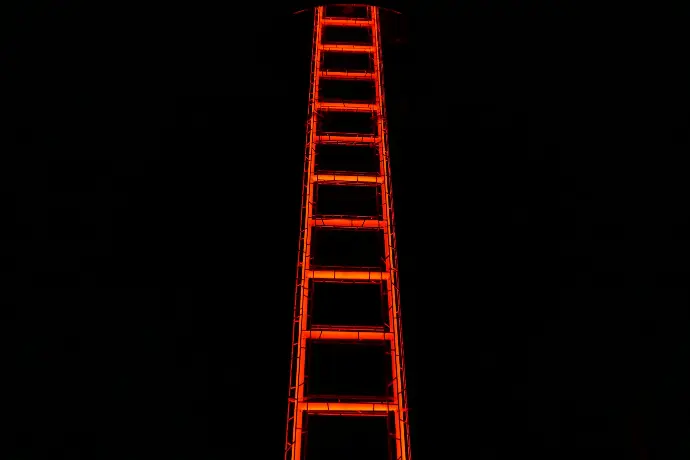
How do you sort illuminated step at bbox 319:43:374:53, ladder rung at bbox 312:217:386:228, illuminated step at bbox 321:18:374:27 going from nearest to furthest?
ladder rung at bbox 312:217:386:228 → illuminated step at bbox 319:43:374:53 → illuminated step at bbox 321:18:374:27


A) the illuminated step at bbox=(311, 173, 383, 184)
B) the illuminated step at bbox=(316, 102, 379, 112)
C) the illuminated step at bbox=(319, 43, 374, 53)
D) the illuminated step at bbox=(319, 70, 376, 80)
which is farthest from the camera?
the illuminated step at bbox=(319, 43, 374, 53)

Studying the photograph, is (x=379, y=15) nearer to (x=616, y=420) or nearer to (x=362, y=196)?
(x=362, y=196)

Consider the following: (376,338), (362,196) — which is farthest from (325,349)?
(362,196)

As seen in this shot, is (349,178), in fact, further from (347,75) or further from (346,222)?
(347,75)

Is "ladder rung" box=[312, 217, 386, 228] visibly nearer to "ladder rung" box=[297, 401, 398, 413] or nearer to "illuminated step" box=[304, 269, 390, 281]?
"illuminated step" box=[304, 269, 390, 281]

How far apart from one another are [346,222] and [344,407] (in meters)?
0.98

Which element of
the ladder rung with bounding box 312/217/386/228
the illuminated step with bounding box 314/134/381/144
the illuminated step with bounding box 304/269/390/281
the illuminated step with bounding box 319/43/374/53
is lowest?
the illuminated step with bounding box 304/269/390/281

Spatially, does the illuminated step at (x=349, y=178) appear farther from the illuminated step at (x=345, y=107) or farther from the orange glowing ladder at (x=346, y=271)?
the illuminated step at (x=345, y=107)

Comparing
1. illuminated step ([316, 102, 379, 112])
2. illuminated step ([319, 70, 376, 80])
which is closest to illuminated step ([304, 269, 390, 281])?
illuminated step ([316, 102, 379, 112])

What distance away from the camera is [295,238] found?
329 cm

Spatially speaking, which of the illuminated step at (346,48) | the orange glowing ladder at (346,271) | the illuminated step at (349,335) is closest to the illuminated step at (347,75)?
the orange glowing ladder at (346,271)

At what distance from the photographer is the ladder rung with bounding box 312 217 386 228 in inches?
121

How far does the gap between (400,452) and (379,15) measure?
283cm

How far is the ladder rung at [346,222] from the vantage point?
3.08 metres
